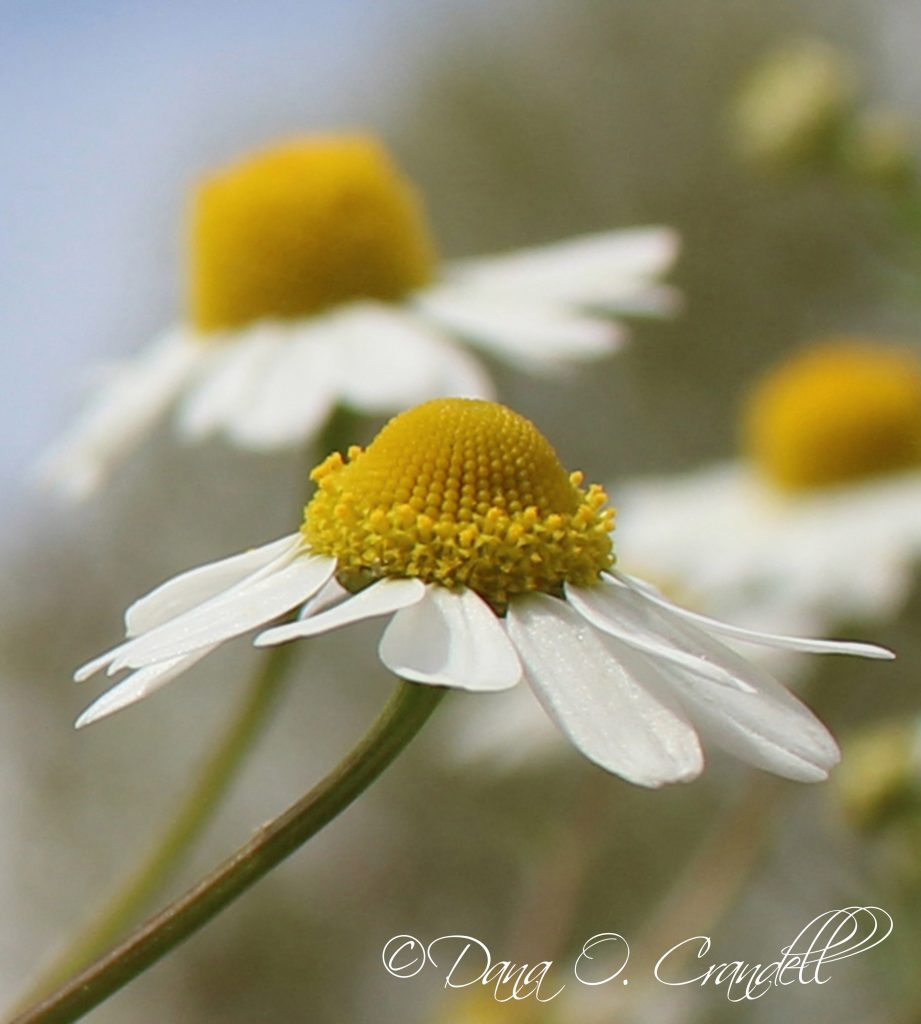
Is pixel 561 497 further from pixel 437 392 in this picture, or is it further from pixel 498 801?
pixel 498 801

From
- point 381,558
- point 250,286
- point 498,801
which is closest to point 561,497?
point 381,558

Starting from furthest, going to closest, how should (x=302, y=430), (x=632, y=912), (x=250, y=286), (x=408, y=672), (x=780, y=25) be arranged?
(x=780, y=25), (x=632, y=912), (x=250, y=286), (x=302, y=430), (x=408, y=672)

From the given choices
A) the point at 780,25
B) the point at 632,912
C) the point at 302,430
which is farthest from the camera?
the point at 780,25

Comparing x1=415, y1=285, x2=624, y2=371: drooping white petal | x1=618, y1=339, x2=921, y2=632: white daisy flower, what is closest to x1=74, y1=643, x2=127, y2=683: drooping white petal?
x1=415, y1=285, x2=624, y2=371: drooping white petal

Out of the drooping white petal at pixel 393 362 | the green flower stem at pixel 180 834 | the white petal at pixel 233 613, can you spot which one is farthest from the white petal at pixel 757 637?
the drooping white petal at pixel 393 362

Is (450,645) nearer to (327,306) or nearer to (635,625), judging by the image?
(635,625)
